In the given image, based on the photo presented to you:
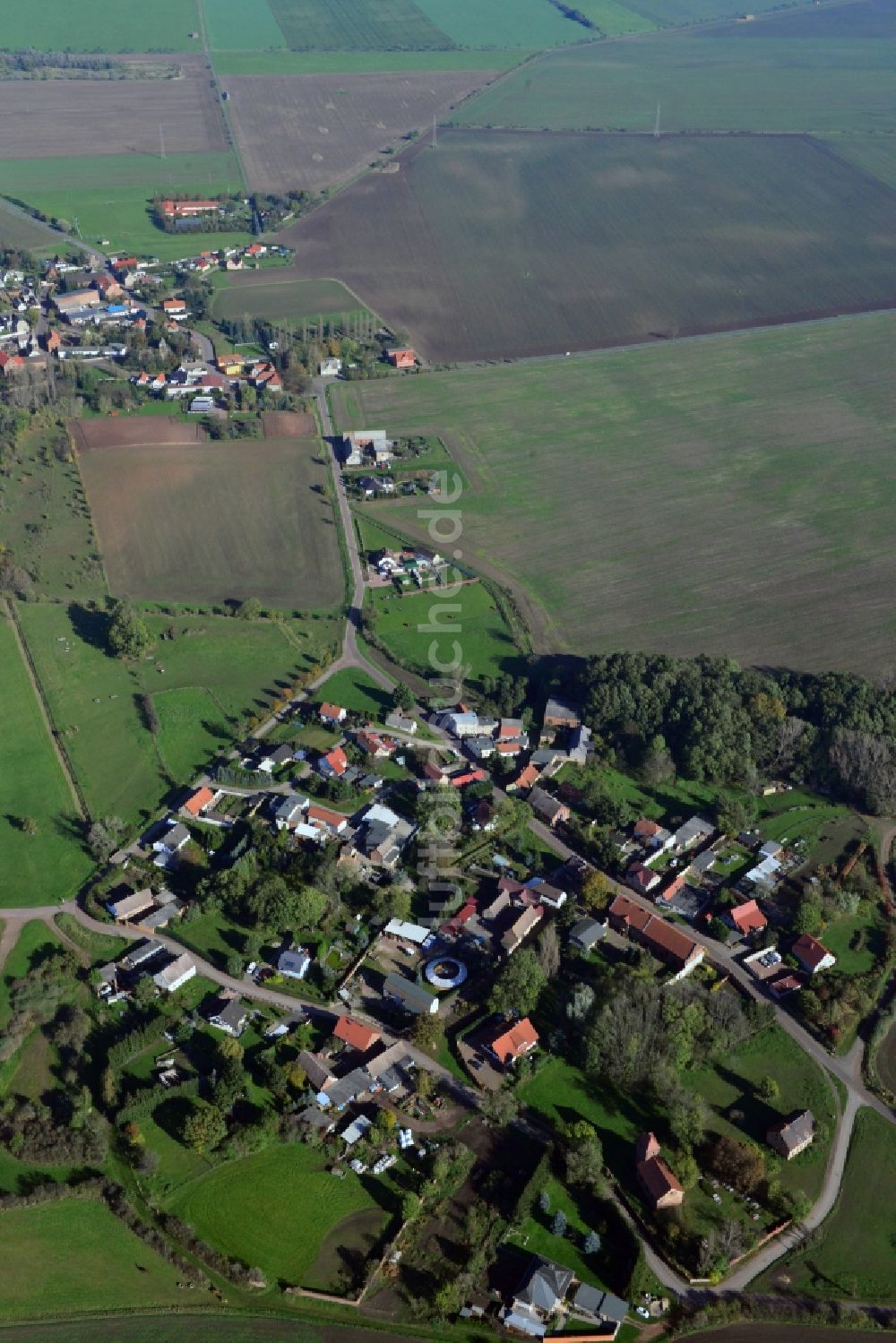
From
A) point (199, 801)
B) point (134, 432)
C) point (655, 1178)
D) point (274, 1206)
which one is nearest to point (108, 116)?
point (134, 432)

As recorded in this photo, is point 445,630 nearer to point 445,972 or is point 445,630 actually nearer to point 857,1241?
point 445,972

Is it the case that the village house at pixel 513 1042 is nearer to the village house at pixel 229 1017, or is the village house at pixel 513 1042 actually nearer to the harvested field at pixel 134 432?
the village house at pixel 229 1017

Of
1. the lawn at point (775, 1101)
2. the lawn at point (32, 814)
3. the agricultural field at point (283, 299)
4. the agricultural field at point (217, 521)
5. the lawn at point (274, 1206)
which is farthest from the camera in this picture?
the agricultural field at point (283, 299)

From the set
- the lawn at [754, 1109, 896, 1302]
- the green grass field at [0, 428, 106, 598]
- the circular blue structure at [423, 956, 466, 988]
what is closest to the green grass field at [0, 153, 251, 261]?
the green grass field at [0, 428, 106, 598]

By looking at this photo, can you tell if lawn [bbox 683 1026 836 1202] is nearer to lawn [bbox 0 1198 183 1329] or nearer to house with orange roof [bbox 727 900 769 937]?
house with orange roof [bbox 727 900 769 937]

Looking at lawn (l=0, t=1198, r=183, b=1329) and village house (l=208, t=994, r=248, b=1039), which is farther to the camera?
village house (l=208, t=994, r=248, b=1039)

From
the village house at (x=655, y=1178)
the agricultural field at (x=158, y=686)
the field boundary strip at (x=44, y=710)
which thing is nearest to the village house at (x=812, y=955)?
the village house at (x=655, y=1178)

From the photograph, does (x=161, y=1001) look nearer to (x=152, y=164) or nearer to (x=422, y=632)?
(x=422, y=632)
